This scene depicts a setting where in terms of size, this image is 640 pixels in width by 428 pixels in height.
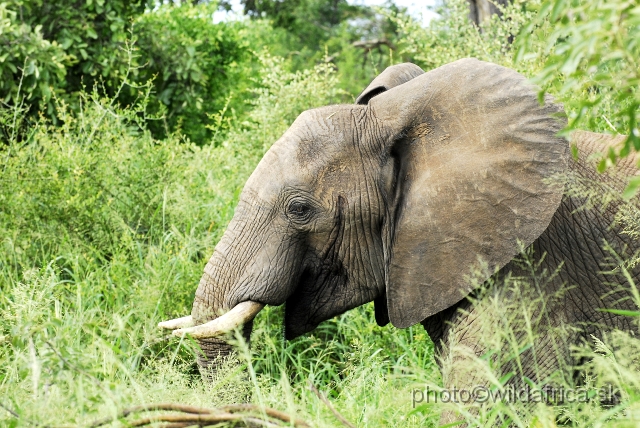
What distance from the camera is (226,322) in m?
3.67

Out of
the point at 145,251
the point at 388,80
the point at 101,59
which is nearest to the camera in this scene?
the point at 388,80

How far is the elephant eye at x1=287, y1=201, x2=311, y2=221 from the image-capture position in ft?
12.0

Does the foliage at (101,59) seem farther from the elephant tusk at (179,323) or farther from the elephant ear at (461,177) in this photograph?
the elephant ear at (461,177)

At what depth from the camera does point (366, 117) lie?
3725mm

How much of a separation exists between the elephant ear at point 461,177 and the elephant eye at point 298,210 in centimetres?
32

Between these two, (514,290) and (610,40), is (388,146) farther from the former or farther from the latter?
(610,40)

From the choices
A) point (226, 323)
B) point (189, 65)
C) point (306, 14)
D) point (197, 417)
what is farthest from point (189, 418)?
point (306, 14)

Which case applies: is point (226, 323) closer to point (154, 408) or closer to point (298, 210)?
point (298, 210)

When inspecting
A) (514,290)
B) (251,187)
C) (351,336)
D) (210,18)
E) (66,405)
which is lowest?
(351,336)

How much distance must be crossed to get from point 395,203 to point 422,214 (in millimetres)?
157

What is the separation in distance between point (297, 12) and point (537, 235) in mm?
17333

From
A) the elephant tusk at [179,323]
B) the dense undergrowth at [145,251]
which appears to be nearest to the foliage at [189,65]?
the dense undergrowth at [145,251]

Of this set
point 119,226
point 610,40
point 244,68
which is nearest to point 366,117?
point 610,40

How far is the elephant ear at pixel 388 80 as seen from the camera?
4152 mm
